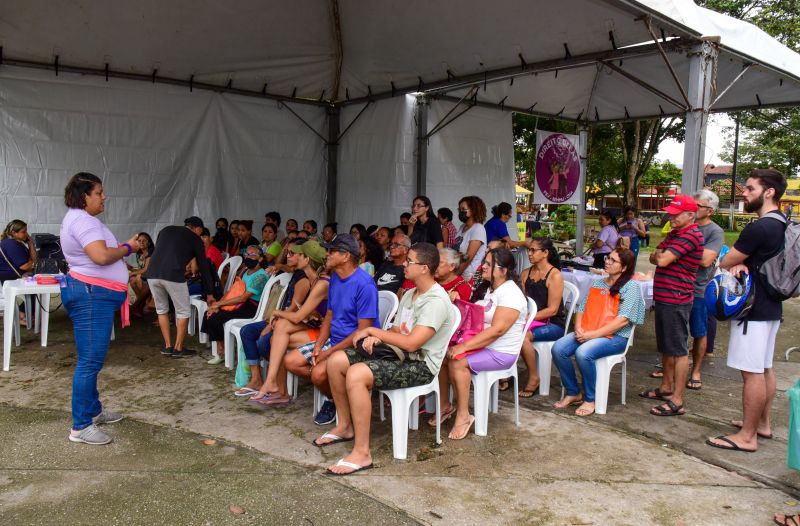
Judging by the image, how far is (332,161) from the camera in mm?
10172

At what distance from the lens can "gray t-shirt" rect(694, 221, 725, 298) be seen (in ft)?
15.5

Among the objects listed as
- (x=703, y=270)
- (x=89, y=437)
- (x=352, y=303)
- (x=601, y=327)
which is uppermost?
(x=703, y=270)

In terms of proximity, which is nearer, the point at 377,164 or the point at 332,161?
the point at 377,164

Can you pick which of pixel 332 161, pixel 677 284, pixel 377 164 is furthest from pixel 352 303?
pixel 332 161

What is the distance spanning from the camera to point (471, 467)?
329 centimetres

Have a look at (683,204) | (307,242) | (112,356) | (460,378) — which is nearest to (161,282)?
(112,356)

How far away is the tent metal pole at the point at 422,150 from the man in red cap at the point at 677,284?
5276mm

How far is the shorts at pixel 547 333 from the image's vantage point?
454cm

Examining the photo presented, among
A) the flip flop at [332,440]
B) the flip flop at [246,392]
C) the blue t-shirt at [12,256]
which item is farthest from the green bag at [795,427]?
the blue t-shirt at [12,256]

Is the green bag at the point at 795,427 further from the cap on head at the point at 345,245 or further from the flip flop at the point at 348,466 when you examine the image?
the cap on head at the point at 345,245

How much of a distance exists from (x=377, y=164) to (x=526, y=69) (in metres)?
3.06

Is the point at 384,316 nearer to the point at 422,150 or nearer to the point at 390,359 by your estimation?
the point at 390,359

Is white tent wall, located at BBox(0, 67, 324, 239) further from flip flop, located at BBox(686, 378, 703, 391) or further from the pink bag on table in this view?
flip flop, located at BBox(686, 378, 703, 391)

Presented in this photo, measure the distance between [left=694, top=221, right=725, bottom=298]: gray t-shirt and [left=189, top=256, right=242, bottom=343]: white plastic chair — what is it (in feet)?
14.4
